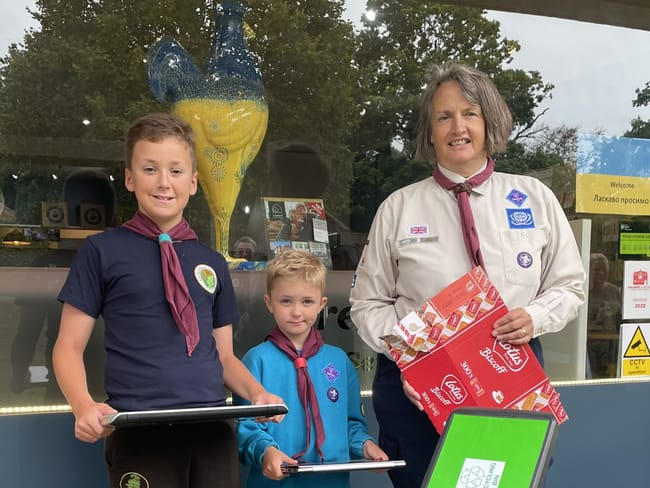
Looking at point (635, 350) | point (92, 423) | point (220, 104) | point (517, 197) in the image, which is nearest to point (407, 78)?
point (220, 104)

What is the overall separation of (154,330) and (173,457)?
284 millimetres

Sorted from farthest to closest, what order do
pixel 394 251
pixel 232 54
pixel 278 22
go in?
pixel 278 22 → pixel 232 54 → pixel 394 251

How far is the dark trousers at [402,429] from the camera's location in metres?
1.87

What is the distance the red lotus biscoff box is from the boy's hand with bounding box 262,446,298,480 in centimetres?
36

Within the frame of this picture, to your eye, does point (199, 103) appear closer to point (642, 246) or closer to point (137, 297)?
point (137, 297)

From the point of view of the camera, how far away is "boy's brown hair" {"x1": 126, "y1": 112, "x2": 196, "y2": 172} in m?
1.69

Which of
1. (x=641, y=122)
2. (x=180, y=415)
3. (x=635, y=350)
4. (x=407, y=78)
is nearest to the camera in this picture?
(x=180, y=415)

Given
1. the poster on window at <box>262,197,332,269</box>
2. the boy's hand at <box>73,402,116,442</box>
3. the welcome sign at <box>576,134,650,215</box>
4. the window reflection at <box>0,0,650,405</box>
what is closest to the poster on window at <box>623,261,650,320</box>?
the window reflection at <box>0,0,650,405</box>

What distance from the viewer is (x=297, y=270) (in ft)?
6.61

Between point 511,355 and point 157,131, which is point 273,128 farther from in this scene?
point 511,355

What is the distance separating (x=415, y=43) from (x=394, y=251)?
1507 millimetres

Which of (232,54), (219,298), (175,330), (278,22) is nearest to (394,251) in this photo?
(219,298)

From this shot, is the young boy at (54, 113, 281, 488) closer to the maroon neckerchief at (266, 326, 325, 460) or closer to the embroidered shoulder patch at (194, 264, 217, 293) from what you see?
the embroidered shoulder patch at (194, 264, 217, 293)

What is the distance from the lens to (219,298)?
1.76 metres
